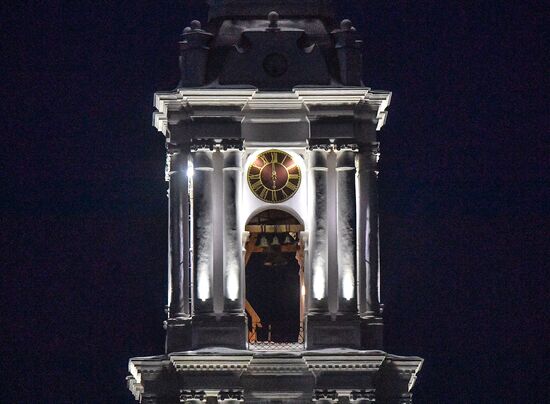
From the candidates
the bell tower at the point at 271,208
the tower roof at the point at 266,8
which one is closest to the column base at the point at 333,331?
the bell tower at the point at 271,208

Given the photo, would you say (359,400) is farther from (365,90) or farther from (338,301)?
(365,90)

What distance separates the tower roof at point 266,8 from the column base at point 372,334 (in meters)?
7.54

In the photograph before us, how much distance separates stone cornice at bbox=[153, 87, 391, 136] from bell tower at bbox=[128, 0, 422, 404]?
2cm

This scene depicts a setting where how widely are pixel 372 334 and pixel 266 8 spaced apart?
8302 mm

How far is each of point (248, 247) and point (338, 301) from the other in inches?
126

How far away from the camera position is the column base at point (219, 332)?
7488cm

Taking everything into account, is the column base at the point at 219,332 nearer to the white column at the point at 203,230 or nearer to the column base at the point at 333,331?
the white column at the point at 203,230

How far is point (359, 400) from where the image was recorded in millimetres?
74312

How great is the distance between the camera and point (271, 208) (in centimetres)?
7656

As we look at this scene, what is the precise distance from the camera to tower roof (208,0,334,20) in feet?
254

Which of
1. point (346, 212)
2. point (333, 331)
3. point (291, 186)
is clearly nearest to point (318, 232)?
point (346, 212)

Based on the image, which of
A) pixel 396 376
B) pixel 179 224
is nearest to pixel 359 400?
pixel 396 376

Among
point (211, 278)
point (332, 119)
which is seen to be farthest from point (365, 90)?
point (211, 278)

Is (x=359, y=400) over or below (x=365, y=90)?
below
